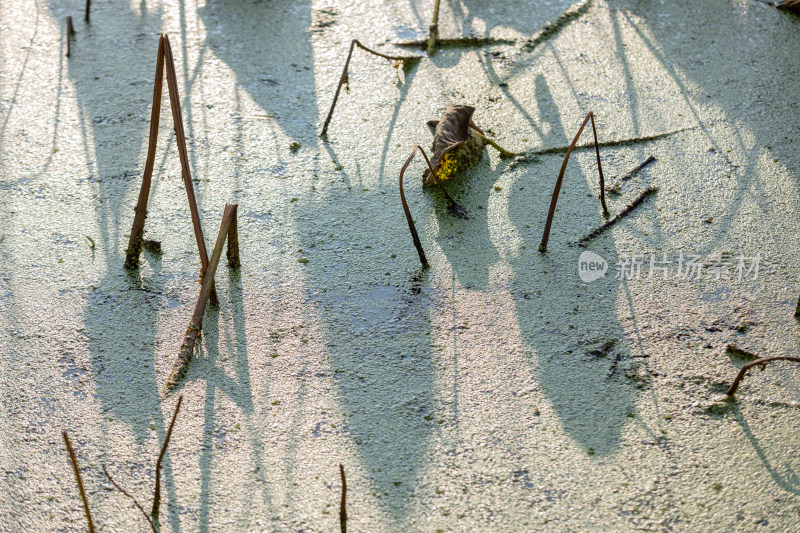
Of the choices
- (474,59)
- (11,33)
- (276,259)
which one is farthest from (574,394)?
(11,33)

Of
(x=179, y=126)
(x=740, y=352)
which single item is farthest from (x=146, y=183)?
(x=740, y=352)

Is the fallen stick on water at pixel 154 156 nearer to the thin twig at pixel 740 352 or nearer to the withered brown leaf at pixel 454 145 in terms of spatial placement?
the withered brown leaf at pixel 454 145

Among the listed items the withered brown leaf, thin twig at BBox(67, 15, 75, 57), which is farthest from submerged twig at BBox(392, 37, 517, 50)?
thin twig at BBox(67, 15, 75, 57)

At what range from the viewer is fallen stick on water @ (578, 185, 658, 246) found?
1390 millimetres

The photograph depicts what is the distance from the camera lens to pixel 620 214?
1.44 metres

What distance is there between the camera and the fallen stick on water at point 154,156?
1.08m

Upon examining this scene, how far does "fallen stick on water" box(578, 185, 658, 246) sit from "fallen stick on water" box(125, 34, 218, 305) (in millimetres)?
693

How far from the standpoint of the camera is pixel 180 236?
4.61 feet

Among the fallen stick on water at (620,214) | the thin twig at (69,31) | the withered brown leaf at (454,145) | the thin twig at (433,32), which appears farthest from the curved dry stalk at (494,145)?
the thin twig at (69,31)

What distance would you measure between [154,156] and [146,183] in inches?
2.3

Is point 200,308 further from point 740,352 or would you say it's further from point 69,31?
point 69,31

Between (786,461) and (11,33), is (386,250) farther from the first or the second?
(11,33)

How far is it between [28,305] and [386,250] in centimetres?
63

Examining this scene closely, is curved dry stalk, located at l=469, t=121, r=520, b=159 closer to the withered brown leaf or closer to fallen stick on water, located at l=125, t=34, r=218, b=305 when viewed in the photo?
the withered brown leaf
